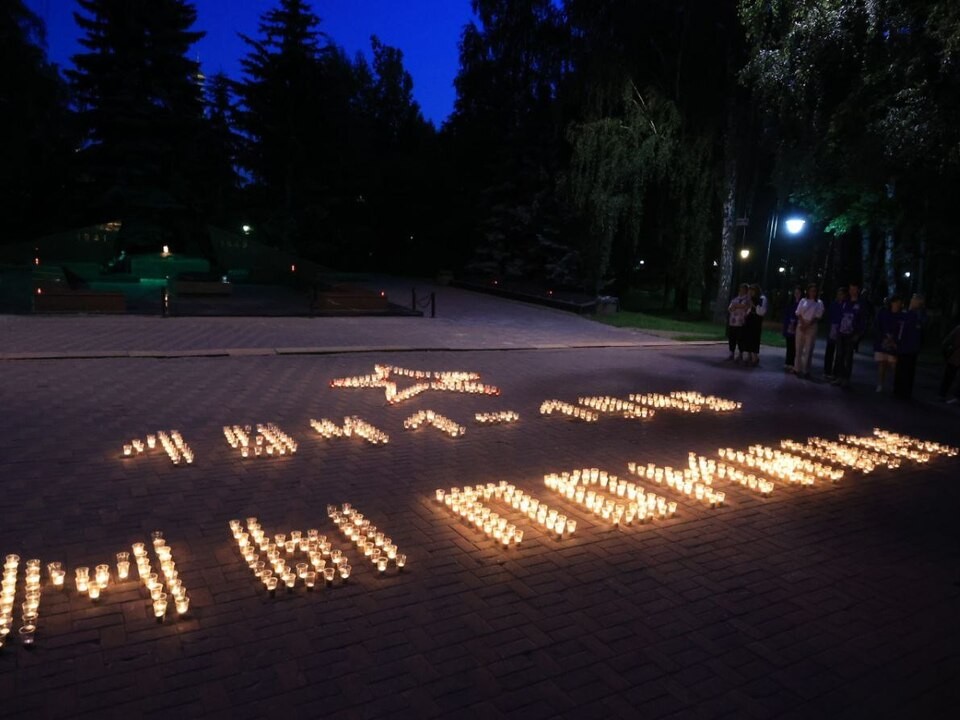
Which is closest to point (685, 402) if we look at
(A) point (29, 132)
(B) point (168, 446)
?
(B) point (168, 446)

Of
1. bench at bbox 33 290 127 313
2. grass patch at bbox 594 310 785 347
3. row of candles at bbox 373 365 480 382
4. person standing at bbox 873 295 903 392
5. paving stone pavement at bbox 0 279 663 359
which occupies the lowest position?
row of candles at bbox 373 365 480 382

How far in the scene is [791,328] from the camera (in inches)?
555

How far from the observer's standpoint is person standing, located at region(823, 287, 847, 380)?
12.7 m

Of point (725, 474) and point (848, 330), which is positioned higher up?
point (848, 330)

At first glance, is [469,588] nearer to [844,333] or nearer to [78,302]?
[844,333]

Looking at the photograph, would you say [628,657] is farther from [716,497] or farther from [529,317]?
[529,317]

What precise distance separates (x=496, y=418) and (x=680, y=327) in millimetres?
15694

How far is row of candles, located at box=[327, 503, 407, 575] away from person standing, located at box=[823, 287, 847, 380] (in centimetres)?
1068

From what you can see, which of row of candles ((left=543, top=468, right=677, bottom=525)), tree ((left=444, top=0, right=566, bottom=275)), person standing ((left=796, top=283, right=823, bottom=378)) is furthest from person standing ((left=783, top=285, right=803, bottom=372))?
tree ((left=444, top=0, right=566, bottom=275))

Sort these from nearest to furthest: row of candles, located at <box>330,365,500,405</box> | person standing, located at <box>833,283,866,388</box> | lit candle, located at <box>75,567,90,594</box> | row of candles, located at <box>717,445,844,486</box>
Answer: lit candle, located at <box>75,567,90,594</box> < row of candles, located at <box>717,445,844,486</box> < row of candles, located at <box>330,365,500,405</box> < person standing, located at <box>833,283,866,388</box>

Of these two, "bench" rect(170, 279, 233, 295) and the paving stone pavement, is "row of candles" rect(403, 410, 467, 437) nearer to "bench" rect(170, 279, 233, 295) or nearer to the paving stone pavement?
the paving stone pavement

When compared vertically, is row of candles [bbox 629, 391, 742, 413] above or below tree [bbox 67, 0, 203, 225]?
below

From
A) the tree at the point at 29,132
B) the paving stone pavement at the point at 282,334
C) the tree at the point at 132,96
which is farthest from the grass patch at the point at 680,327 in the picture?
the tree at the point at 29,132

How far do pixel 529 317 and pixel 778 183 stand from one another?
30.1 ft
